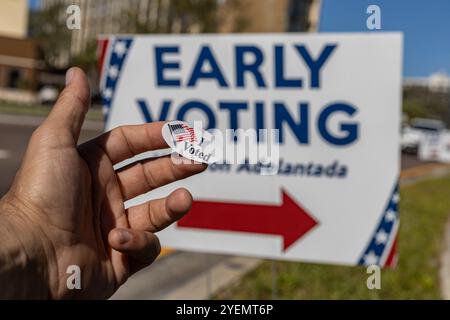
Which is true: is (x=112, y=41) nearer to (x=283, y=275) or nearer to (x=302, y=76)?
(x=302, y=76)

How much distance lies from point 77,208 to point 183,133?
0.41 meters

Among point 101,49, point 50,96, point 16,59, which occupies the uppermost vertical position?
point 16,59

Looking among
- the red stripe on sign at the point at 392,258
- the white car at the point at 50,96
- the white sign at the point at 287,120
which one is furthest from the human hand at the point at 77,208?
the red stripe on sign at the point at 392,258

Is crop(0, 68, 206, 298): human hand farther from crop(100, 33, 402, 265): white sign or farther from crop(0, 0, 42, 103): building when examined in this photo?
crop(0, 0, 42, 103): building

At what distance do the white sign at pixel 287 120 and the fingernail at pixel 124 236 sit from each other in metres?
1.94

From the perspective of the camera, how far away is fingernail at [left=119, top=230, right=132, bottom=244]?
1401 millimetres

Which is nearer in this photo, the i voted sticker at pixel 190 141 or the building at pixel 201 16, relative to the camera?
the i voted sticker at pixel 190 141

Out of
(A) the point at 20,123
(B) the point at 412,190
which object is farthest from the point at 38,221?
(A) the point at 20,123

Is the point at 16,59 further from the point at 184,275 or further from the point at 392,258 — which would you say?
the point at 392,258

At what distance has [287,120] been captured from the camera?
3305 millimetres

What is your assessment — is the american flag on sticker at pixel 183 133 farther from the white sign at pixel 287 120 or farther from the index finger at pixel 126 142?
the white sign at pixel 287 120

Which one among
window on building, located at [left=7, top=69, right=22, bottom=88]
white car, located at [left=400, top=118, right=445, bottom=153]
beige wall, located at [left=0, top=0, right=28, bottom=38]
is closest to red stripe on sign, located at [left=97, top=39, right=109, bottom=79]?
white car, located at [left=400, top=118, right=445, bottom=153]

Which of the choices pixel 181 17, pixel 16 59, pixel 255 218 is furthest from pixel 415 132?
pixel 16 59

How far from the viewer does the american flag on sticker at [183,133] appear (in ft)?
4.41
